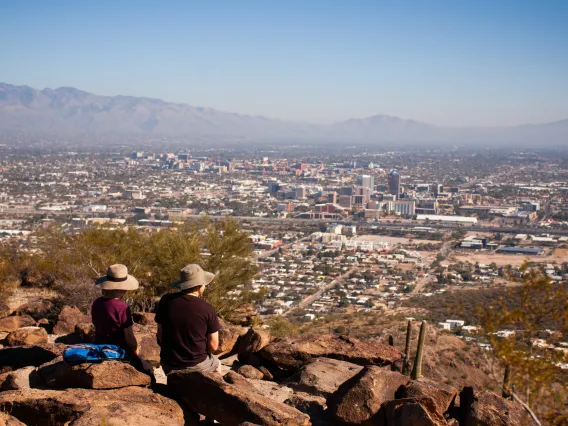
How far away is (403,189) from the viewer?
83.0 meters

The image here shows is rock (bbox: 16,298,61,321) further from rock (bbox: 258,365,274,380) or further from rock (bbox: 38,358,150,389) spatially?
rock (bbox: 38,358,150,389)

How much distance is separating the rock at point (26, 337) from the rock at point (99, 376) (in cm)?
216

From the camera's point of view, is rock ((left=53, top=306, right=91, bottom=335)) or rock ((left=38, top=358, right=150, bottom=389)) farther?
rock ((left=53, top=306, right=91, bottom=335))

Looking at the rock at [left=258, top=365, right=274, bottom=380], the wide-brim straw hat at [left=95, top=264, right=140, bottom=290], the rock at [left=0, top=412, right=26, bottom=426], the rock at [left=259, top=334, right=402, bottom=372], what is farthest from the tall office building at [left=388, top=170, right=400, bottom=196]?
the rock at [left=0, top=412, right=26, bottom=426]

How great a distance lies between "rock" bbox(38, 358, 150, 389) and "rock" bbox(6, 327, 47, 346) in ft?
7.08

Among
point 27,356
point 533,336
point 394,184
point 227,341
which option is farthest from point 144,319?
point 394,184

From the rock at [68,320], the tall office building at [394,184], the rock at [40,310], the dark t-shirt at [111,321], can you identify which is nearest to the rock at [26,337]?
the rock at [68,320]

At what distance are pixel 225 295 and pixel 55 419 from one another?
7.72 metres

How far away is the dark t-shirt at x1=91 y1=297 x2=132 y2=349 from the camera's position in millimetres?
5719

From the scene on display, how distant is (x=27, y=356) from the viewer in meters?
6.41

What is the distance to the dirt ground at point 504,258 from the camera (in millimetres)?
36625

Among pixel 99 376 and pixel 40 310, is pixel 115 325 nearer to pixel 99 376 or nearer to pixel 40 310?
pixel 99 376

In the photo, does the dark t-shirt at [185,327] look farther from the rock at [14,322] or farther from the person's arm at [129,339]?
the rock at [14,322]

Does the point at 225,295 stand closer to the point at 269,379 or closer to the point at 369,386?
the point at 269,379
